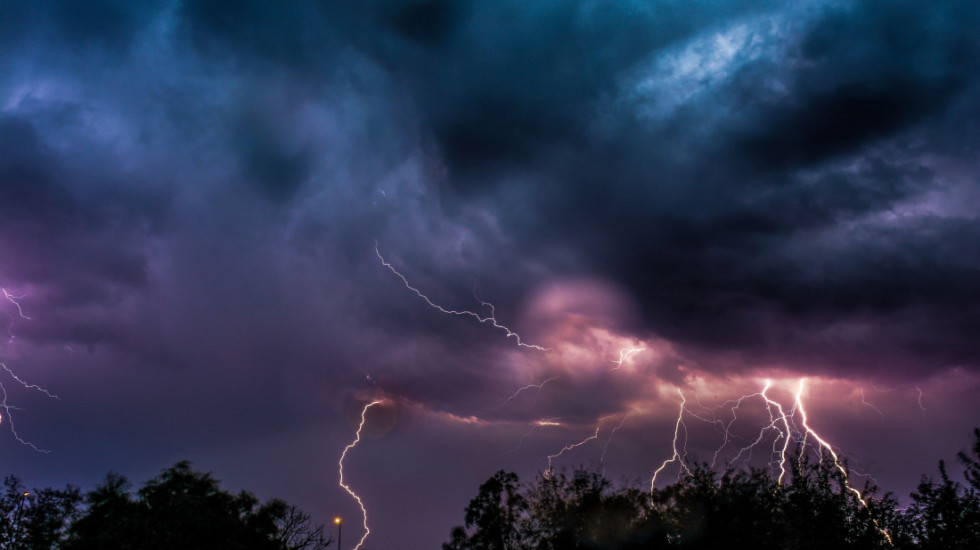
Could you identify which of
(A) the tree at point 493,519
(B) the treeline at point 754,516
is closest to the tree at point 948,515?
(B) the treeline at point 754,516

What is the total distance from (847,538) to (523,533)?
24.3 metres

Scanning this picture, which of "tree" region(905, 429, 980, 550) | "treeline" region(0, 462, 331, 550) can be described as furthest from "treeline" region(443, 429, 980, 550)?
"treeline" region(0, 462, 331, 550)

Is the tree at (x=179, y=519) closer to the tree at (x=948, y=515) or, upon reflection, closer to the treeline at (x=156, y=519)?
the treeline at (x=156, y=519)

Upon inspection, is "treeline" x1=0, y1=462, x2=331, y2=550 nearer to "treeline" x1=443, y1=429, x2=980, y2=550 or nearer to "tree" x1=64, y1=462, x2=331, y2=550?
"tree" x1=64, y1=462, x2=331, y2=550

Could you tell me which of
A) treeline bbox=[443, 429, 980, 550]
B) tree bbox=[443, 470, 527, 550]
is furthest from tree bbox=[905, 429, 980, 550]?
tree bbox=[443, 470, 527, 550]

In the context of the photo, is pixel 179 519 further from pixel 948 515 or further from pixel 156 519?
pixel 948 515

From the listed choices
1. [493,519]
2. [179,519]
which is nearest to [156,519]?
[179,519]

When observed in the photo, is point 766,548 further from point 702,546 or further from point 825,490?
point 825,490

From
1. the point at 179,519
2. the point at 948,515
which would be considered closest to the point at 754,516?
the point at 948,515

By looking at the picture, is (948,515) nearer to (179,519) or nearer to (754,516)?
(754,516)

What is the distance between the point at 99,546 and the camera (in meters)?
29.9

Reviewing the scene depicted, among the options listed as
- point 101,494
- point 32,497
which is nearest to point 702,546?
point 101,494

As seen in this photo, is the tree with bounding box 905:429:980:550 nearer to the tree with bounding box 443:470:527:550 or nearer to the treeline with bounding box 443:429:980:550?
the treeline with bounding box 443:429:980:550

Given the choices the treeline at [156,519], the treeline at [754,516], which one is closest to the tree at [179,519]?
the treeline at [156,519]
